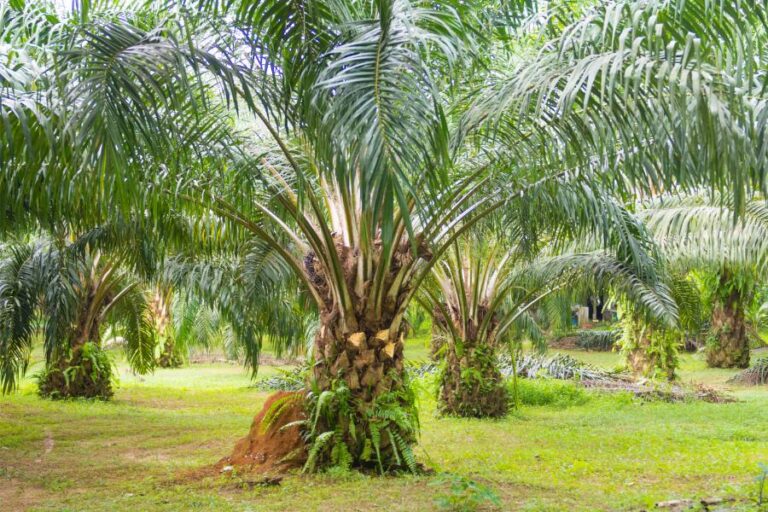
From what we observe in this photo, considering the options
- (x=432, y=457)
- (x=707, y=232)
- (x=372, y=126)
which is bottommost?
(x=432, y=457)

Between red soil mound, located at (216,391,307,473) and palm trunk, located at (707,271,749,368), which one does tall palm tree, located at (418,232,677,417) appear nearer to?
red soil mound, located at (216,391,307,473)

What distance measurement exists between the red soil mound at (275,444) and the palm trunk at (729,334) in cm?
1396

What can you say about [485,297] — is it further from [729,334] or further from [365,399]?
[729,334]

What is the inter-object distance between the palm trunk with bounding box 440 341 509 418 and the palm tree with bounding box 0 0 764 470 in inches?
157

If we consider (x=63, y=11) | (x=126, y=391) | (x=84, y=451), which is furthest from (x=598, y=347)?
(x=63, y=11)

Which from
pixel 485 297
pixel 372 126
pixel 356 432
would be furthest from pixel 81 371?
pixel 372 126

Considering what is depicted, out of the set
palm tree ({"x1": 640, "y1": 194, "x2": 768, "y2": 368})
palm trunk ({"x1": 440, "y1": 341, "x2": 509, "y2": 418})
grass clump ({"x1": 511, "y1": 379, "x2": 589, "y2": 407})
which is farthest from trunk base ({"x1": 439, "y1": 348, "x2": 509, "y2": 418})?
palm tree ({"x1": 640, "y1": 194, "x2": 768, "y2": 368})

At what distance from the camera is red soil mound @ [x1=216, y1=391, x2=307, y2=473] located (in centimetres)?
702

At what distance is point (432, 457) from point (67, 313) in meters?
5.47

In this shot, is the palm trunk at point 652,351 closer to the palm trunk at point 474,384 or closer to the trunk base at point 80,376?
the palm trunk at point 474,384

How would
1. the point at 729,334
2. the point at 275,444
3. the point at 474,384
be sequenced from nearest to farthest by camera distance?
the point at 275,444
the point at 474,384
the point at 729,334

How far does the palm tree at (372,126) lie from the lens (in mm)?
4047

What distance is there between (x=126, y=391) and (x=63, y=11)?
11406 millimetres

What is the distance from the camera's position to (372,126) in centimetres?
403
